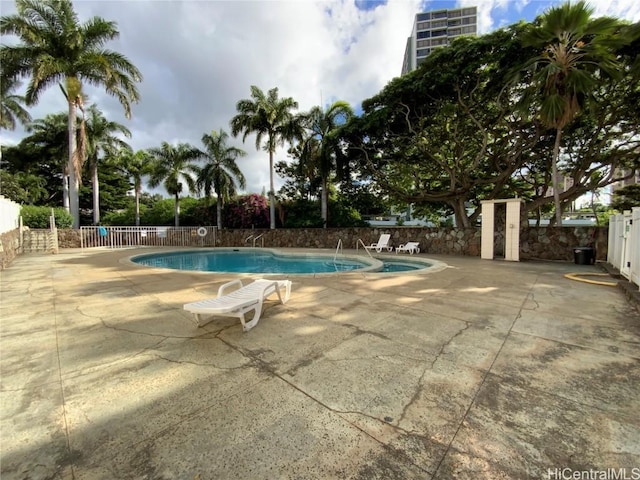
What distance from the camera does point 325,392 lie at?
209 centimetres

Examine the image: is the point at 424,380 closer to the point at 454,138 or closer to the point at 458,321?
the point at 458,321

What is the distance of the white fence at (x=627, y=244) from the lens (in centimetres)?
474

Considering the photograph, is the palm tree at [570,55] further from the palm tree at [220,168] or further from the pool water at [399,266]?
the palm tree at [220,168]

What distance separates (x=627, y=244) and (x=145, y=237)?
833 inches

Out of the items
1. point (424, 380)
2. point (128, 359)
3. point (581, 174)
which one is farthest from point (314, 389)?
point (581, 174)

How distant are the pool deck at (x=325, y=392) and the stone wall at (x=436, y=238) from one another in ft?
24.2

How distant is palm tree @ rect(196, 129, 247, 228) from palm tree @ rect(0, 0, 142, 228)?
5088 millimetres

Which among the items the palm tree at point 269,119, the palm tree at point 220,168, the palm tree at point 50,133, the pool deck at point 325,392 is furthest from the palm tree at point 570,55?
the palm tree at point 50,133

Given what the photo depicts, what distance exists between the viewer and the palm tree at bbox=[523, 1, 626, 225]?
821cm

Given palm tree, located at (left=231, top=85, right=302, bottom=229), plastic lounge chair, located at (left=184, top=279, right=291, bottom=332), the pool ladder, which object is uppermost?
palm tree, located at (left=231, top=85, right=302, bottom=229)

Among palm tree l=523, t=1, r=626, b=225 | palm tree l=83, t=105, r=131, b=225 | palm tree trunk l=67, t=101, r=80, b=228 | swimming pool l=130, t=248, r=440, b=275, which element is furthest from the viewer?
palm tree l=83, t=105, r=131, b=225

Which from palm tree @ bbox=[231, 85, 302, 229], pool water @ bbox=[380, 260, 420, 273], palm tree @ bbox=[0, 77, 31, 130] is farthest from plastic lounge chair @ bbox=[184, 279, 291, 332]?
palm tree @ bbox=[0, 77, 31, 130]

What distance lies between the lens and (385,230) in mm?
14797
